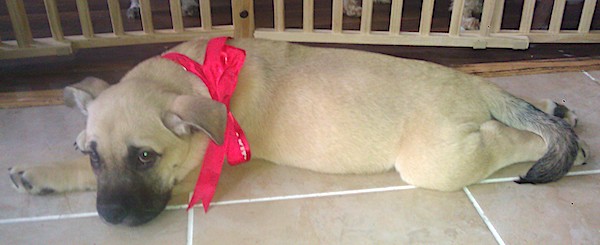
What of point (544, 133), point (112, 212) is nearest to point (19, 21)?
point (112, 212)

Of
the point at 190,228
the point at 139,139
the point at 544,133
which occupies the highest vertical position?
the point at 139,139

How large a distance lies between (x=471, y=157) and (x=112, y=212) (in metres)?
1.32

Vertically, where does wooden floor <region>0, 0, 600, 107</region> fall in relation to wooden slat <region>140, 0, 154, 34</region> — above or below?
below

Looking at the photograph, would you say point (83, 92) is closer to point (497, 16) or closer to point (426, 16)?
point (426, 16)

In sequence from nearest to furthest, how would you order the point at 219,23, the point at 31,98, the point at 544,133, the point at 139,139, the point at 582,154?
the point at 139,139 < the point at 544,133 < the point at 582,154 < the point at 31,98 < the point at 219,23

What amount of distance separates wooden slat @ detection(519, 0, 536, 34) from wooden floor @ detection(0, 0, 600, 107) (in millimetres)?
149

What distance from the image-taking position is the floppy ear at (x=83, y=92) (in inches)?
84.3

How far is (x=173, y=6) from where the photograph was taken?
132 inches

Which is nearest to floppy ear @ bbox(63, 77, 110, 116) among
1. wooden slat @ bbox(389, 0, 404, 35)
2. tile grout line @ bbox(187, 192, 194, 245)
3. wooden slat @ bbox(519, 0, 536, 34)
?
tile grout line @ bbox(187, 192, 194, 245)

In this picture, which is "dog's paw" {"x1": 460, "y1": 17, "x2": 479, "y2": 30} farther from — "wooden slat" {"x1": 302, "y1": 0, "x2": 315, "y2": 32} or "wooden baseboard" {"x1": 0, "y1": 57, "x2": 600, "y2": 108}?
"wooden slat" {"x1": 302, "y1": 0, "x2": 315, "y2": 32}

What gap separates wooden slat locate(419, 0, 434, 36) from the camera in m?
3.43

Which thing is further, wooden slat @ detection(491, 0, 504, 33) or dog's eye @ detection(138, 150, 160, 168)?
wooden slat @ detection(491, 0, 504, 33)

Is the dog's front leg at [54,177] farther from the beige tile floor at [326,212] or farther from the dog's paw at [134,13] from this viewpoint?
the dog's paw at [134,13]

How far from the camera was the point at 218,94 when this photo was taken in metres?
2.16
